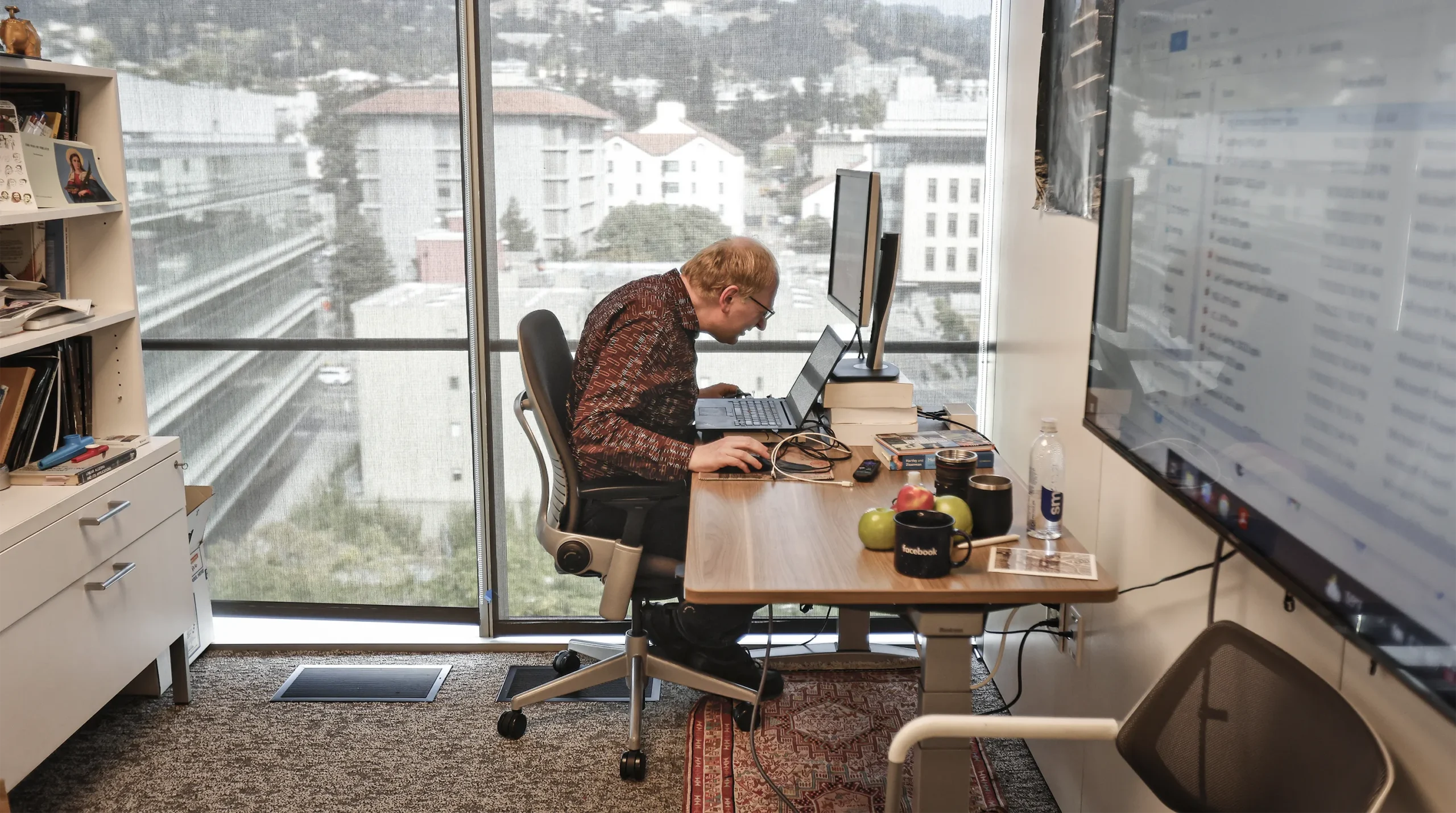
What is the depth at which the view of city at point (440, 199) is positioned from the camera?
10.4 ft

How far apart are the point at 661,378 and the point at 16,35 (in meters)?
1.57

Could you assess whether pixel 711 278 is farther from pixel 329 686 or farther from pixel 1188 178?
pixel 329 686

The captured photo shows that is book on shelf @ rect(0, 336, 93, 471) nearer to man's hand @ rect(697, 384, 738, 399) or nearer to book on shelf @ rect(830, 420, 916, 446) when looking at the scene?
man's hand @ rect(697, 384, 738, 399)

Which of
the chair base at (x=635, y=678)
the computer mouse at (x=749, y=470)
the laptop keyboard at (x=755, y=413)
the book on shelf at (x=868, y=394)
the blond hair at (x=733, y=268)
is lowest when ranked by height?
the chair base at (x=635, y=678)

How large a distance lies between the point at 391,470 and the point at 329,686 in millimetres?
655

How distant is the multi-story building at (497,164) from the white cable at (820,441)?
1033 mm

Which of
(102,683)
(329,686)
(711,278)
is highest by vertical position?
(711,278)

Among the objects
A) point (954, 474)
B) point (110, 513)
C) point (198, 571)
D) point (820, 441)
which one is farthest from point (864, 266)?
point (198, 571)

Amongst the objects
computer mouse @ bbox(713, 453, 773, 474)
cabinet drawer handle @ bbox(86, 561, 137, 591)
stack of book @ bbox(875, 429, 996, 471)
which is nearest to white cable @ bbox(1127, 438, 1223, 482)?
stack of book @ bbox(875, 429, 996, 471)

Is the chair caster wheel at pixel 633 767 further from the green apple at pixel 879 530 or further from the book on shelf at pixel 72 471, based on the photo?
the book on shelf at pixel 72 471

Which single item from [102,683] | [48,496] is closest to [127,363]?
[48,496]

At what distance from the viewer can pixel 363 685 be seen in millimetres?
3170

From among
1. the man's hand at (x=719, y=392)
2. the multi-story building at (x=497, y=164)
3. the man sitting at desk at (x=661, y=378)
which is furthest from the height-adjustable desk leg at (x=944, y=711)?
the multi-story building at (x=497, y=164)

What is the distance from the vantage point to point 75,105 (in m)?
2.70
